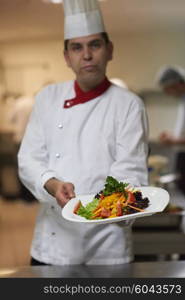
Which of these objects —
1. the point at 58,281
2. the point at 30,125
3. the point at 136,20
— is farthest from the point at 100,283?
the point at 136,20

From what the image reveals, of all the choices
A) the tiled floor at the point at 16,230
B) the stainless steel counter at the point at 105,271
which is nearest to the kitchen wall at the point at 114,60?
the tiled floor at the point at 16,230

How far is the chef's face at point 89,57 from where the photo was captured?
1.24m

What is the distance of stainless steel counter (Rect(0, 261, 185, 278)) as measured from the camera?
1.21m

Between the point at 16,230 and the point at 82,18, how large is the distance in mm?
742

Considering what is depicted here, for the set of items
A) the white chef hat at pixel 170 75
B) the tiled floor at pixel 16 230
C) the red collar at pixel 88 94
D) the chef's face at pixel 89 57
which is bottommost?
the tiled floor at pixel 16 230

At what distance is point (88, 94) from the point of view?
127 cm

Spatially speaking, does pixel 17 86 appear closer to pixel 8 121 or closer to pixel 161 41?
pixel 8 121

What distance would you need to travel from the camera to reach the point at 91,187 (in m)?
1.24

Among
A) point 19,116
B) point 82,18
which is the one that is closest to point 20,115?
point 19,116

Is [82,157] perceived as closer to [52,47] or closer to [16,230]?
[52,47]

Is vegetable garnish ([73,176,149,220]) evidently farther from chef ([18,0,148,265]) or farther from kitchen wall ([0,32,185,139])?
kitchen wall ([0,32,185,139])

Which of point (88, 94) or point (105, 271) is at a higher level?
point (88, 94)

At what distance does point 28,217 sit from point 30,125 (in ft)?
1.18

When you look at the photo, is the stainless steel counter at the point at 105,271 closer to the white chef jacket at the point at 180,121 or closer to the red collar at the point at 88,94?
the red collar at the point at 88,94
